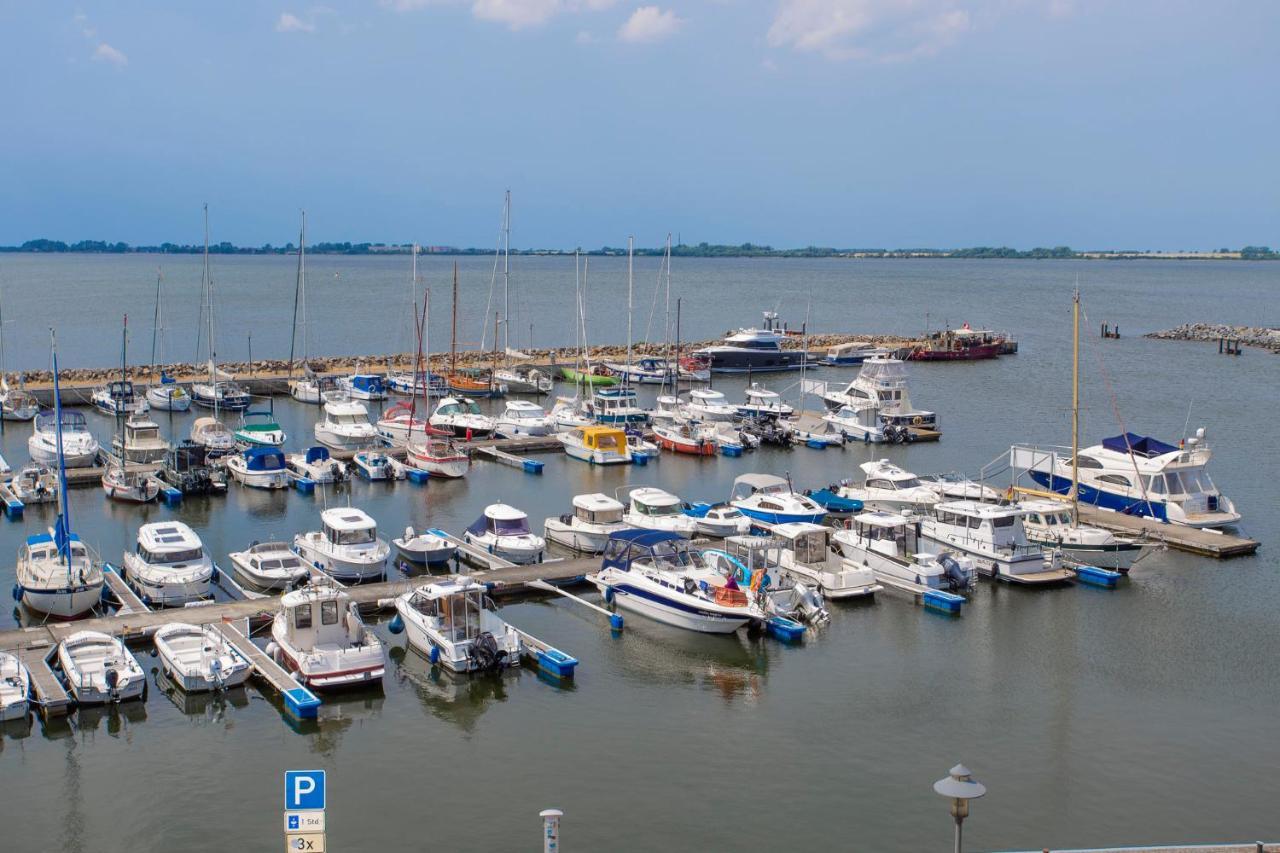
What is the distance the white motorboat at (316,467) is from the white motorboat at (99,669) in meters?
18.4

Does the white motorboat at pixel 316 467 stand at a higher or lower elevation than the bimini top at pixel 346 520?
higher

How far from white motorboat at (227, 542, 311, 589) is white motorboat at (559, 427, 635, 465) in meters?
18.9

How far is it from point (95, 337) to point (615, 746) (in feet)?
351

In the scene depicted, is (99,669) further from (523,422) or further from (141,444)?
(523,422)

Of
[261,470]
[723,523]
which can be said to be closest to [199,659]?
[723,523]

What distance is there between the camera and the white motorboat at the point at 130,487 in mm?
41094

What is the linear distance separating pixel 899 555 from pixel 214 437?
2852 cm

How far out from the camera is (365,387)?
67500mm

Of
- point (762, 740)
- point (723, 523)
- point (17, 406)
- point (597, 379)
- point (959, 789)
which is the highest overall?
point (597, 379)

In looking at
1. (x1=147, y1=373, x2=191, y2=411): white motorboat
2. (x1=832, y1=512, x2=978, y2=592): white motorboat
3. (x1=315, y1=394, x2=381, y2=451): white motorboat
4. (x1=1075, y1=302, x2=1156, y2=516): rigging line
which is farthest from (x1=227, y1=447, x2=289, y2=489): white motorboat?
(x1=1075, y1=302, x2=1156, y2=516): rigging line

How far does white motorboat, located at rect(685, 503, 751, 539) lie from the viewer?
35969 mm

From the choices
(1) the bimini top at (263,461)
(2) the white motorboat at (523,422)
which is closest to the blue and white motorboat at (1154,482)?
(2) the white motorboat at (523,422)

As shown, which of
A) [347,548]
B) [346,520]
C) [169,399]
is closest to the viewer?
[347,548]

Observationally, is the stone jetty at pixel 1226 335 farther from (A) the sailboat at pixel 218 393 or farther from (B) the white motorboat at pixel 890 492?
(A) the sailboat at pixel 218 393
